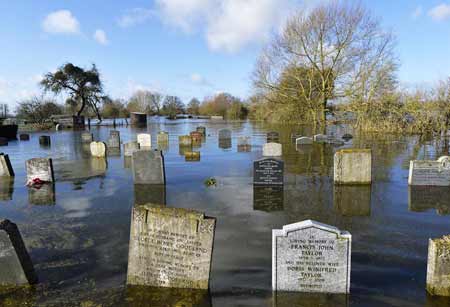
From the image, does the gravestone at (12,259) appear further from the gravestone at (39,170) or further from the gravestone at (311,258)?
the gravestone at (39,170)

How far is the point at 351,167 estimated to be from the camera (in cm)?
859

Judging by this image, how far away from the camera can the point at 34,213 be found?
675 centimetres

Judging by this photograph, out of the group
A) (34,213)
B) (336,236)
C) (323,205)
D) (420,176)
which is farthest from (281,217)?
(34,213)

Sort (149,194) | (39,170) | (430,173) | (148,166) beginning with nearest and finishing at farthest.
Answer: (149,194) → (430,173) → (148,166) → (39,170)

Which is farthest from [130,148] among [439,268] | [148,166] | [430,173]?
[439,268]

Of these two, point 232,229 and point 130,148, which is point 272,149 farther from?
point 232,229

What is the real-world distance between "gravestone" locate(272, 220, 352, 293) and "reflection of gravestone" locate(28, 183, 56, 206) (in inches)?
240

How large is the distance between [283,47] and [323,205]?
88.7 feet

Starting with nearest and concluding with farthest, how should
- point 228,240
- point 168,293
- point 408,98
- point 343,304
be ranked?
point 343,304 → point 168,293 → point 228,240 → point 408,98

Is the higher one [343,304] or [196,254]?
[196,254]

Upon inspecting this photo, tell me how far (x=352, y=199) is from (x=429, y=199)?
177 centimetres

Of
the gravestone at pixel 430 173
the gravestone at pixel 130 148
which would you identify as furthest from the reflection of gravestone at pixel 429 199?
the gravestone at pixel 130 148

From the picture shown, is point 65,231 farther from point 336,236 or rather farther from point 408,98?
point 408,98

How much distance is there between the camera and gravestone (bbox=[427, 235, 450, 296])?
3.34 meters
